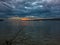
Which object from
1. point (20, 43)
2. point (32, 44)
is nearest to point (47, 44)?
point (32, 44)

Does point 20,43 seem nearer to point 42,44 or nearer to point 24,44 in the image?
point 24,44

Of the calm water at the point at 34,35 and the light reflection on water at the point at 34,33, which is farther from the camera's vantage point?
the light reflection on water at the point at 34,33

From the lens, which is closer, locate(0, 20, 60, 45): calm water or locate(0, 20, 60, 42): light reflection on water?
locate(0, 20, 60, 45): calm water

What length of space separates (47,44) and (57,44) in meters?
1.26

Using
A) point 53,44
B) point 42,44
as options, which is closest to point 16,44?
point 42,44

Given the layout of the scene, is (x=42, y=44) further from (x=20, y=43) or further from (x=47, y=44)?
(x=20, y=43)

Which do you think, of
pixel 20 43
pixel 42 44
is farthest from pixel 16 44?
pixel 42 44

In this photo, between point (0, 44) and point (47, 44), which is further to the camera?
point (47, 44)

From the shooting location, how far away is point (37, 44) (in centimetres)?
1909

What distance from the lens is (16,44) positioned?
18203 millimetres

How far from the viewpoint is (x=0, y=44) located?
703 inches

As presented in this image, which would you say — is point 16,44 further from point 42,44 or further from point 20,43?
point 42,44

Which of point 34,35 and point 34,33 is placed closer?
point 34,35

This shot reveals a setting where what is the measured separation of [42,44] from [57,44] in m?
1.90
